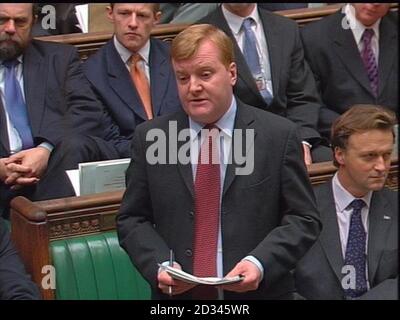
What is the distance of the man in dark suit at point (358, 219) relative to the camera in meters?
1.99

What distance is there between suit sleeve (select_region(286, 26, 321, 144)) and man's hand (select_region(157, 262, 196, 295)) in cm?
88

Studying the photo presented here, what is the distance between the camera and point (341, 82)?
8.68 feet

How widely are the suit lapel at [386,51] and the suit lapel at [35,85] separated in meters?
0.83

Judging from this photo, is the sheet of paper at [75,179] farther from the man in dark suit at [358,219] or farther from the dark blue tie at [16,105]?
the man in dark suit at [358,219]

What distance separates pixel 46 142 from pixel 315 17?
87 centimetres

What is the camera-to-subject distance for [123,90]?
96.1 inches

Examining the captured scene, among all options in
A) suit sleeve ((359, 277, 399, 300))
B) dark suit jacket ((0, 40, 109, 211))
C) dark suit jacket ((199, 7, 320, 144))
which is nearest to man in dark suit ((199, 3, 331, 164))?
dark suit jacket ((199, 7, 320, 144))

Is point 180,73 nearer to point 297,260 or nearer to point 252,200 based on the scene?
point 252,200

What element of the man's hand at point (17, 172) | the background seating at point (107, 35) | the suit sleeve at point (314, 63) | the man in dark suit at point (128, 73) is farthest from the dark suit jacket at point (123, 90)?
the suit sleeve at point (314, 63)

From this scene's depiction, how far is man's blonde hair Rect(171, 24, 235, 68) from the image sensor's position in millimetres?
1773

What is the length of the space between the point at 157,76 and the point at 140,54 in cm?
7

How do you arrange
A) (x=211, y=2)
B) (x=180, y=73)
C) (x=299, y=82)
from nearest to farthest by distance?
(x=180, y=73), (x=299, y=82), (x=211, y=2)

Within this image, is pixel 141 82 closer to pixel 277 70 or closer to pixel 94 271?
pixel 277 70
